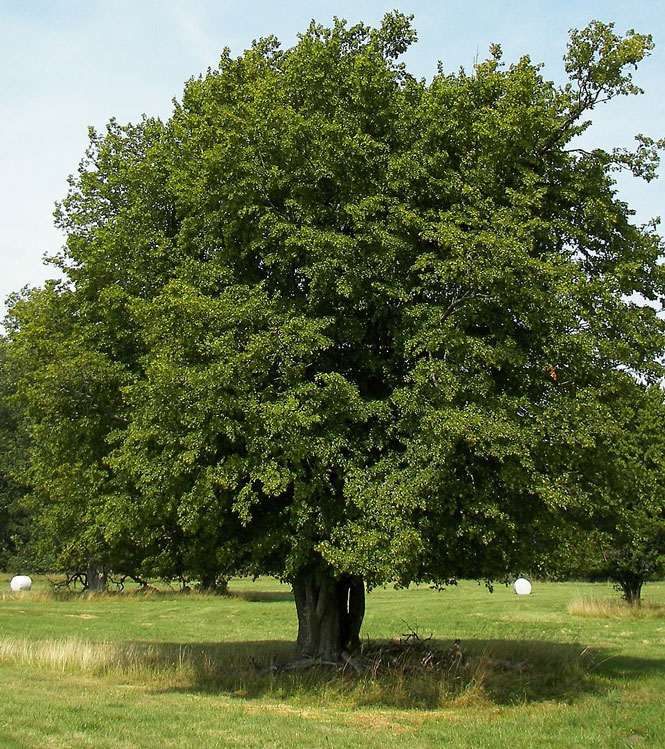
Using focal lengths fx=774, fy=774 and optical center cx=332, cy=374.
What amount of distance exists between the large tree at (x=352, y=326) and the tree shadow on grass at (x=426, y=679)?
1.50 metres

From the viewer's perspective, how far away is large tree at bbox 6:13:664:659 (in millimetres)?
12383

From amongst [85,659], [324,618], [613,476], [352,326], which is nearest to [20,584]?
[85,659]

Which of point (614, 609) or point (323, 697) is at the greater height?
point (323, 697)

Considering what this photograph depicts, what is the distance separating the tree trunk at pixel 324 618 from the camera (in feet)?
51.9

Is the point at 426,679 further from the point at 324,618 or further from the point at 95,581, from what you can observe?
the point at 95,581

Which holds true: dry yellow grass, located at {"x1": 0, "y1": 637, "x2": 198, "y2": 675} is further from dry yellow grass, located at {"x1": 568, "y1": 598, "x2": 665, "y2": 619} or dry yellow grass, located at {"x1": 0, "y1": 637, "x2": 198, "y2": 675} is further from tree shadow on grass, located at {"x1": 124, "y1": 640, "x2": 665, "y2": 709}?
dry yellow grass, located at {"x1": 568, "y1": 598, "x2": 665, "y2": 619}

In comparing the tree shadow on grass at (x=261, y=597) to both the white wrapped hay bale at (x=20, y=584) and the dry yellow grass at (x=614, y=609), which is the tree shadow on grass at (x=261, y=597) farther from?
the dry yellow grass at (x=614, y=609)

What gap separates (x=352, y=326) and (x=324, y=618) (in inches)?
247

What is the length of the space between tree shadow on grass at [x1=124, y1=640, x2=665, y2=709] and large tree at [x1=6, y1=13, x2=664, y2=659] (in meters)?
1.50

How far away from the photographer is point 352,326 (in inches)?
550

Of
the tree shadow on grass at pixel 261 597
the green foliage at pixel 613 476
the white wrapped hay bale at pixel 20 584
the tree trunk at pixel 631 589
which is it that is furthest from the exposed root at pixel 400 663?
the white wrapped hay bale at pixel 20 584

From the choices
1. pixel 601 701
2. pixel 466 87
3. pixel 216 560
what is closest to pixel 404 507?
pixel 216 560

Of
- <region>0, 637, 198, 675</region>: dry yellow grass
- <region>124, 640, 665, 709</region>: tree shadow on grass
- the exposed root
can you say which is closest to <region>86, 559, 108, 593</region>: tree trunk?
<region>0, 637, 198, 675</region>: dry yellow grass

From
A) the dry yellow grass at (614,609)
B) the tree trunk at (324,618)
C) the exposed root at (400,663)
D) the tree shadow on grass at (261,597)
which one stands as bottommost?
the tree shadow on grass at (261,597)
